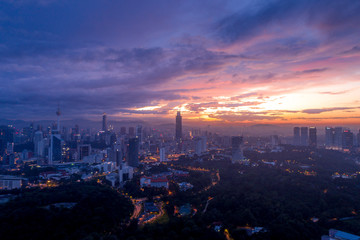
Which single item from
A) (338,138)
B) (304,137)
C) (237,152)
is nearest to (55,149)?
(237,152)

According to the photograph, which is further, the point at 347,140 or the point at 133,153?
the point at 347,140

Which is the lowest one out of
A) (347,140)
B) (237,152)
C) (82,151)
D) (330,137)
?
(82,151)

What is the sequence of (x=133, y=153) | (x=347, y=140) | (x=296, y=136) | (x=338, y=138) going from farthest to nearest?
(x=296, y=136), (x=338, y=138), (x=347, y=140), (x=133, y=153)

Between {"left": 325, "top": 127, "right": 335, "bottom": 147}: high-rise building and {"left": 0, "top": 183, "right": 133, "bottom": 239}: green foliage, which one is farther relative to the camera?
{"left": 325, "top": 127, "right": 335, "bottom": 147}: high-rise building

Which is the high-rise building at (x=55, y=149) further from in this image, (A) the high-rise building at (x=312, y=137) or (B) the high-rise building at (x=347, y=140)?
(B) the high-rise building at (x=347, y=140)

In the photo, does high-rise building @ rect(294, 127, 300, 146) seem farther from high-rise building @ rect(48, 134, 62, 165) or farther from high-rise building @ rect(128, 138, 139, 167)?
high-rise building @ rect(48, 134, 62, 165)

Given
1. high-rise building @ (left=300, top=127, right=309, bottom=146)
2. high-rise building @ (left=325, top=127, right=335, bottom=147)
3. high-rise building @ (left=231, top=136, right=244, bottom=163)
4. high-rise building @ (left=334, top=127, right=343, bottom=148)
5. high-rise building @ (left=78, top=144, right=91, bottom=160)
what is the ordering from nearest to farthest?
high-rise building @ (left=231, top=136, right=244, bottom=163) < high-rise building @ (left=78, top=144, right=91, bottom=160) < high-rise building @ (left=334, top=127, right=343, bottom=148) < high-rise building @ (left=300, top=127, right=309, bottom=146) < high-rise building @ (left=325, top=127, right=335, bottom=147)

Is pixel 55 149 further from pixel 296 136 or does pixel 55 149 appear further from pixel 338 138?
pixel 338 138

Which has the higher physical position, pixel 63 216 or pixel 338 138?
pixel 338 138

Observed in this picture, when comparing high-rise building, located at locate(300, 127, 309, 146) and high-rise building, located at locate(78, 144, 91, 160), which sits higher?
high-rise building, located at locate(300, 127, 309, 146)

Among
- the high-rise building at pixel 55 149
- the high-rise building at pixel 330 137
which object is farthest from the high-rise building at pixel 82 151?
the high-rise building at pixel 330 137

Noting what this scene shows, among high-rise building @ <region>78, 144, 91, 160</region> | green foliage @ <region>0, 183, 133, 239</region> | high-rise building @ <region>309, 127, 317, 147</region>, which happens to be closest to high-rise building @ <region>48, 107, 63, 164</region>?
high-rise building @ <region>78, 144, 91, 160</region>

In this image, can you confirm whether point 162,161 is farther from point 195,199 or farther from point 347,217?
point 347,217
